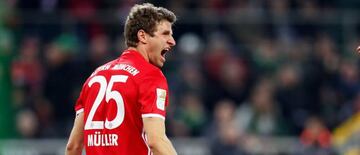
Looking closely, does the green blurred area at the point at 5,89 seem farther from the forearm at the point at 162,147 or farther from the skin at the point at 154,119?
the forearm at the point at 162,147

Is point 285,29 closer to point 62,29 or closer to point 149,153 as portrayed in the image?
point 62,29

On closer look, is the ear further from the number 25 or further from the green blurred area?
the green blurred area

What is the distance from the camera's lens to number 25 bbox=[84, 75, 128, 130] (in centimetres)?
784

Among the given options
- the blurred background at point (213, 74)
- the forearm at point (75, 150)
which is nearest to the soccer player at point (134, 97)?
the forearm at point (75, 150)

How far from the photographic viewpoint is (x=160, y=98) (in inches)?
306

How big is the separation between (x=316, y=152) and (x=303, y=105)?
1.49 m

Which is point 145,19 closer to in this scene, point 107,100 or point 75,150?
point 107,100

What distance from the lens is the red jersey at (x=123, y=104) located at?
25.5 ft

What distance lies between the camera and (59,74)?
55.9 ft

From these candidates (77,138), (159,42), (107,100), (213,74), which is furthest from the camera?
(213,74)

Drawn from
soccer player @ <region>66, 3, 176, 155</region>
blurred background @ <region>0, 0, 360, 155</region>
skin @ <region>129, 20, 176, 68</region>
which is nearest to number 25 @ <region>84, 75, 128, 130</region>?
soccer player @ <region>66, 3, 176, 155</region>

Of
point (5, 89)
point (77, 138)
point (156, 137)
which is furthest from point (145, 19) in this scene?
point (5, 89)

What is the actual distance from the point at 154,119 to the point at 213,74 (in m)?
9.88

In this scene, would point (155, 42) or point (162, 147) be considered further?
point (155, 42)
